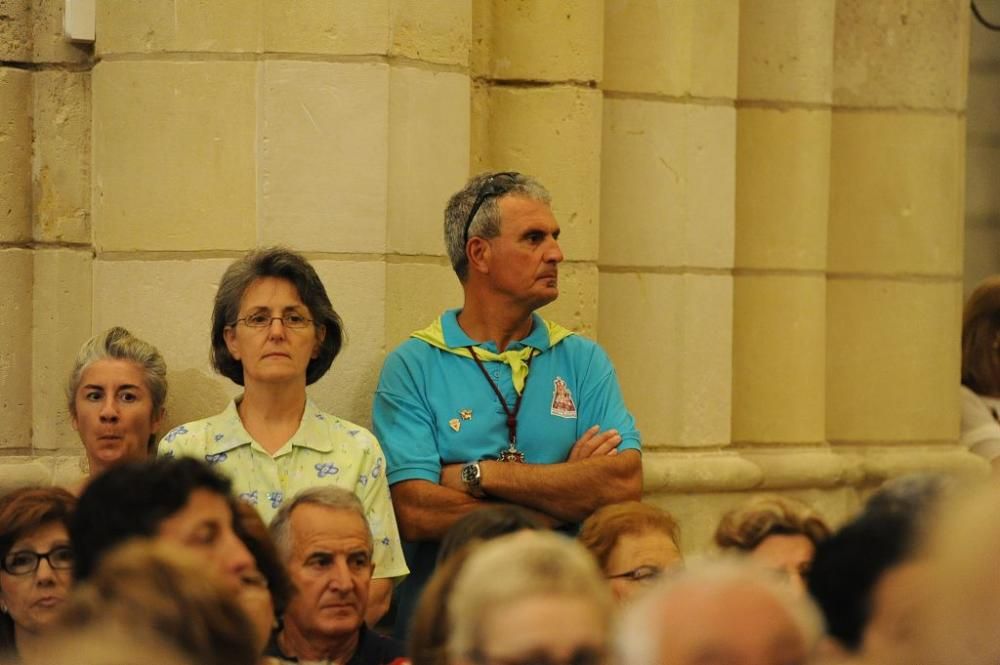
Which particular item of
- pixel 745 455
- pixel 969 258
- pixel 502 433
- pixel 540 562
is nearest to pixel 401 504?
pixel 502 433

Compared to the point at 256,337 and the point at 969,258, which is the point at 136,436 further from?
the point at 969,258

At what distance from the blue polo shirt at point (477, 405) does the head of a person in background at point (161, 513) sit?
125 centimetres

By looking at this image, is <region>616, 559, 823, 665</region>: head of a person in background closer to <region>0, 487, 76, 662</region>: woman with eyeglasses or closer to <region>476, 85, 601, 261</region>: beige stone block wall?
<region>0, 487, 76, 662</region>: woman with eyeglasses

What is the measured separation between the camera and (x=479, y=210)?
4824 millimetres

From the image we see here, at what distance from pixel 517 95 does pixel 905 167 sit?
4.58ft

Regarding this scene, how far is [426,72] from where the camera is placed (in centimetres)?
495

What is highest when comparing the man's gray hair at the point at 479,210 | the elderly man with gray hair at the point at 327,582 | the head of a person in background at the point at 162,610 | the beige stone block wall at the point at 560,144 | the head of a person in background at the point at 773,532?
the beige stone block wall at the point at 560,144

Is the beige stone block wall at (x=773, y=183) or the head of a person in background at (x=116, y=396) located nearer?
the head of a person in background at (x=116, y=396)

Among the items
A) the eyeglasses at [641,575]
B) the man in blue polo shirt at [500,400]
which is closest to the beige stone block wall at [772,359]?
the man in blue polo shirt at [500,400]

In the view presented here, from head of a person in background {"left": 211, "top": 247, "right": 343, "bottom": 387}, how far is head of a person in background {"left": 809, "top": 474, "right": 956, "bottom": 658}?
2.00 metres

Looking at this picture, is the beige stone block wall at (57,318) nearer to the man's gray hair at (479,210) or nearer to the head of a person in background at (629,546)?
the man's gray hair at (479,210)

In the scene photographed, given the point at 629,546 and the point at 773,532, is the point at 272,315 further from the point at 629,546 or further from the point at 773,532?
the point at 773,532

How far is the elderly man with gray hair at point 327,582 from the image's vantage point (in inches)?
156

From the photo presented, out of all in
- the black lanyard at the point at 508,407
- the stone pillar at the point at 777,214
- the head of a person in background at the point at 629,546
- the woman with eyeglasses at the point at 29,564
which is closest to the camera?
the woman with eyeglasses at the point at 29,564
